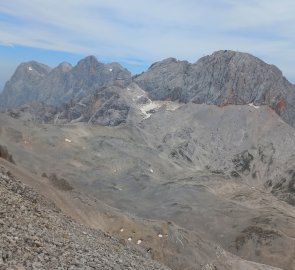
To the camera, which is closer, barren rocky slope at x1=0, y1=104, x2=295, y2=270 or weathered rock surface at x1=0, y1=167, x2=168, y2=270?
weathered rock surface at x1=0, y1=167, x2=168, y2=270

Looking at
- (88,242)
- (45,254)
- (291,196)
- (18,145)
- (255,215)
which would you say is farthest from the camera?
(291,196)

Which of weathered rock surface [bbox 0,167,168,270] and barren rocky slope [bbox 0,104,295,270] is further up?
weathered rock surface [bbox 0,167,168,270]

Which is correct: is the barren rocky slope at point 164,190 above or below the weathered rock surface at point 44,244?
below

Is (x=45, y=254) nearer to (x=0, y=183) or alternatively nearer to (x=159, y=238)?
(x=0, y=183)

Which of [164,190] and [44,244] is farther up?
[44,244]

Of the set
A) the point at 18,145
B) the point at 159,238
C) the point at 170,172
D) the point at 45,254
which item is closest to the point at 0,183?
the point at 45,254

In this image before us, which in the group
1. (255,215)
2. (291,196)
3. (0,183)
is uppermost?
(0,183)

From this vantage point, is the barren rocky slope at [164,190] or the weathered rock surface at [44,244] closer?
the weathered rock surface at [44,244]

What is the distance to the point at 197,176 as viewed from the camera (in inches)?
5965

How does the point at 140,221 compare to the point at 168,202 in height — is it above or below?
above

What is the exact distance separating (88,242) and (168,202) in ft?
302

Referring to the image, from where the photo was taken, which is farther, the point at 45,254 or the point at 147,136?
the point at 147,136

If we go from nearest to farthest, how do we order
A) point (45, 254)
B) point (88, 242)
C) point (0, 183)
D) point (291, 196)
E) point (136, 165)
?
1. point (45, 254)
2. point (88, 242)
3. point (0, 183)
4. point (136, 165)
5. point (291, 196)

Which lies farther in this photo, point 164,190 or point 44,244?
point 164,190
